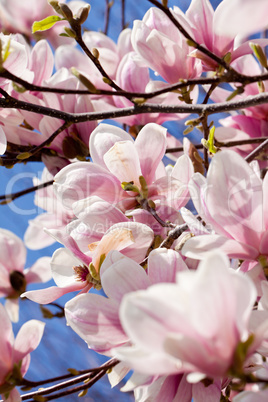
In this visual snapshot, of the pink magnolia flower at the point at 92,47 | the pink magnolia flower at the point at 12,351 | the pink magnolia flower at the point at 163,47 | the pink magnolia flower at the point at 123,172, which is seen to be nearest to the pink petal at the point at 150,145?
the pink magnolia flower at the point at 123,172

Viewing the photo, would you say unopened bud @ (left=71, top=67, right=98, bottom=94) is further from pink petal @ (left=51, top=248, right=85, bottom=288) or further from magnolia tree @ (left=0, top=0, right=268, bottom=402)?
pink petal @ (left=51, top=248, right=85, bottom=288)

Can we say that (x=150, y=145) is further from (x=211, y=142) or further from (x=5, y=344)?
(x=5, y=344)

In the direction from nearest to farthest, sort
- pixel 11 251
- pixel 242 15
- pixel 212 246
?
pixel 242 15 → pixel 212 246 → pixel 11 251

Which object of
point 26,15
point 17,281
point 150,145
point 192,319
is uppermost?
point 26,15

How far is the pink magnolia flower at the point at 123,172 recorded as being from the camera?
0.50 m

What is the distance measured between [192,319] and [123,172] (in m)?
0.28

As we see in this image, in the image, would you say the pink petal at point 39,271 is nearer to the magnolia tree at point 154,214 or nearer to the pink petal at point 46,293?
the magnolia tree at point 154,214

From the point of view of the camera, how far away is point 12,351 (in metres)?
0.52

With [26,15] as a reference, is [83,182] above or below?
below

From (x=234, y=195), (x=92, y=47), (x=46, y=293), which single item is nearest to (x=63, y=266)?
(x=46, y=293)

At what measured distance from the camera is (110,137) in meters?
0.53

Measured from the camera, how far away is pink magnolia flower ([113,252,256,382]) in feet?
0.82

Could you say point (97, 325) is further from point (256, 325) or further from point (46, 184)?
point (46, 184)

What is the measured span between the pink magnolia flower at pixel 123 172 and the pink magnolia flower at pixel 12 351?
0.15m
